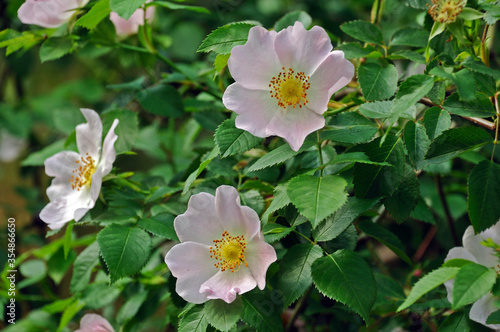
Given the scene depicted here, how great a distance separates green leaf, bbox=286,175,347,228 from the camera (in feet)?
2.05

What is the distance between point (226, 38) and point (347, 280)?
363 mm

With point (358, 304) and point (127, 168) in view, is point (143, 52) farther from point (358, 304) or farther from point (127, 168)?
point (127, 168)

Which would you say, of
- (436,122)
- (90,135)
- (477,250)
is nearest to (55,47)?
(90,135)

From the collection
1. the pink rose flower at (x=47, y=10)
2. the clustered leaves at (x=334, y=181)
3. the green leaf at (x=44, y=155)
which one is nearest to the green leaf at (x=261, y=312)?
the clustered leaves at (x=334, y=181)

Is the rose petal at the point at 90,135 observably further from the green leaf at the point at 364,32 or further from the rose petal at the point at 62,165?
the green leaf at the point at 364,32

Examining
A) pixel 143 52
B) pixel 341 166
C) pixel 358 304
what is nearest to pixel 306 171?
pixel 341 166

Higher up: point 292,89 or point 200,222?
point 292,89

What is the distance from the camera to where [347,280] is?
26.2 inches

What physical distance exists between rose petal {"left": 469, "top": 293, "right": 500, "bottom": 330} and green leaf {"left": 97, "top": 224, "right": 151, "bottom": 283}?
1.50 feet

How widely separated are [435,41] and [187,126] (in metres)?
0.73

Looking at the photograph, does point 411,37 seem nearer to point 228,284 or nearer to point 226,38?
point 226,38

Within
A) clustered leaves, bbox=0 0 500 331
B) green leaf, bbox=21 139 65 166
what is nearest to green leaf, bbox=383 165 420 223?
clustered leaves, bbox=0 0 500 331

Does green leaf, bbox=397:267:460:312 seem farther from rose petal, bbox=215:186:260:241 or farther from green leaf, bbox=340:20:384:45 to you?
green leaf, bbox=340:20:384:45

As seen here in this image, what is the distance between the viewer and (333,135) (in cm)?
73
